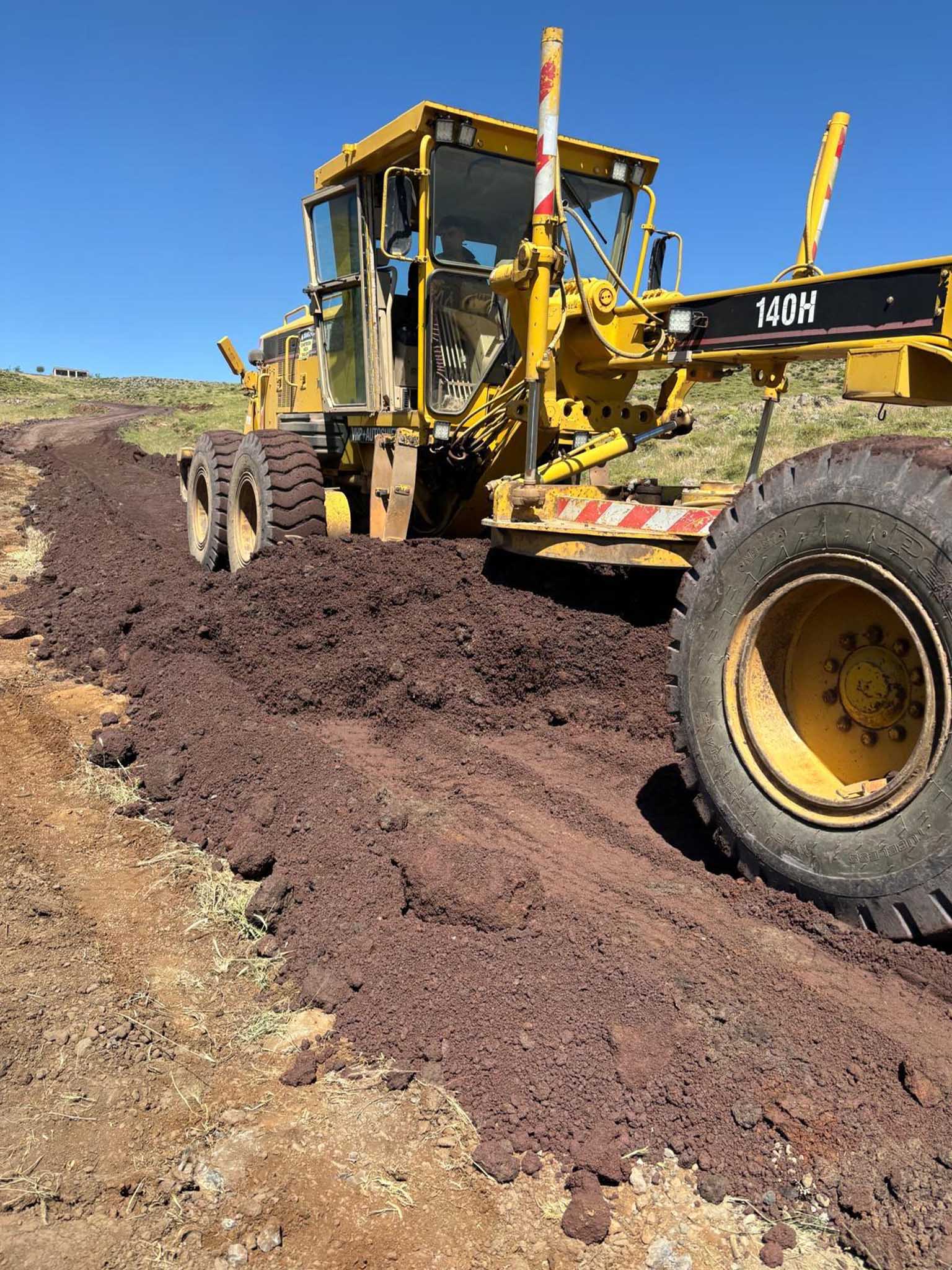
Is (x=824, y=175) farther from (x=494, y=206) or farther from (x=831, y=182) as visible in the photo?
(x=494, y=206)

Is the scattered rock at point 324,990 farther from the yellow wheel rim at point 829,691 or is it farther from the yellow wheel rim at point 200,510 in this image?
the yellow wheel rim at point 200,510

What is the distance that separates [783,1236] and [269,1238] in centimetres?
120

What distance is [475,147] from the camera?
6.79 metres

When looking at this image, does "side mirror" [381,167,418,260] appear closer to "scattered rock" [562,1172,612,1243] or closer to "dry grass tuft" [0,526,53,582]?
"dry grass tuft" [0,526,53,582]

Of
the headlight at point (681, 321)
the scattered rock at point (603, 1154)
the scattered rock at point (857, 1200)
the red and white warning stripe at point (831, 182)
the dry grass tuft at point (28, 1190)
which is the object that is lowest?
the dry grass tuft at point (28, 1190)

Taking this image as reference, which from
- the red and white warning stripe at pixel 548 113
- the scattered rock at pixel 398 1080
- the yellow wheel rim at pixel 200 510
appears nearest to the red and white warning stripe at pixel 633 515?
the red and white warning stripe at pixel 548 113

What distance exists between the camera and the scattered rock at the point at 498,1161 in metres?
2.43

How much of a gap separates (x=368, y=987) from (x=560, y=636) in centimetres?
265

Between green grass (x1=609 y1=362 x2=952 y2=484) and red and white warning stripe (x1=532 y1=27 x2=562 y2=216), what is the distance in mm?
7617

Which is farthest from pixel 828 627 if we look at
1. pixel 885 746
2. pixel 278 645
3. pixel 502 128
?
pixel 502 128

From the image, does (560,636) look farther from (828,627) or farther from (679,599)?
(828,627)

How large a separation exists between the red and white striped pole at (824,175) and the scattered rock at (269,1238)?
16.0ft

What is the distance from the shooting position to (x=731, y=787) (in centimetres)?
343

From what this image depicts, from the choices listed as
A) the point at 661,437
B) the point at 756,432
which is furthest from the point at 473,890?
the point at 756,432
